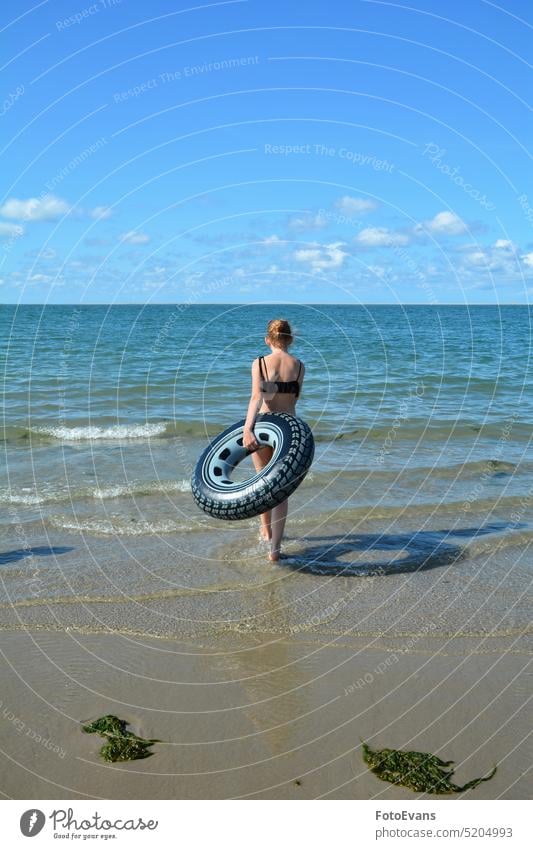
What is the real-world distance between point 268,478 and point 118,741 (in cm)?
367

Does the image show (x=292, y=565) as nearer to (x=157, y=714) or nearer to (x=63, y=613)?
(x=63, y=613)

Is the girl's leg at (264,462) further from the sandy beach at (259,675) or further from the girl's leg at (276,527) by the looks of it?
the sandy beach at (259,675)

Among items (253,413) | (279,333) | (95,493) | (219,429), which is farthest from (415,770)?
(219,429)

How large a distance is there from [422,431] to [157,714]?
1305cm

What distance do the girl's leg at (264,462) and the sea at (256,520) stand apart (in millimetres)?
249

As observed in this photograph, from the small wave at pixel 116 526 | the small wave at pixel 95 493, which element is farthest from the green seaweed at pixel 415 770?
the small wave at pixel 95 493

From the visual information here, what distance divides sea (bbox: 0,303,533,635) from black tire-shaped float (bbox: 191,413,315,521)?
2.60ft

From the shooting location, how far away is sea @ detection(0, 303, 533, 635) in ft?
26.0

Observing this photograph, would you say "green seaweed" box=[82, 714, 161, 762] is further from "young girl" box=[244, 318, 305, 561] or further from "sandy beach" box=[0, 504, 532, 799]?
"young girl" box=[244, 318, 305, 561]

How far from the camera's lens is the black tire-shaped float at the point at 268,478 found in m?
8.41

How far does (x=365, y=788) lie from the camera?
4.87 m

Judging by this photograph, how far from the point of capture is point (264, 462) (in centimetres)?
941
